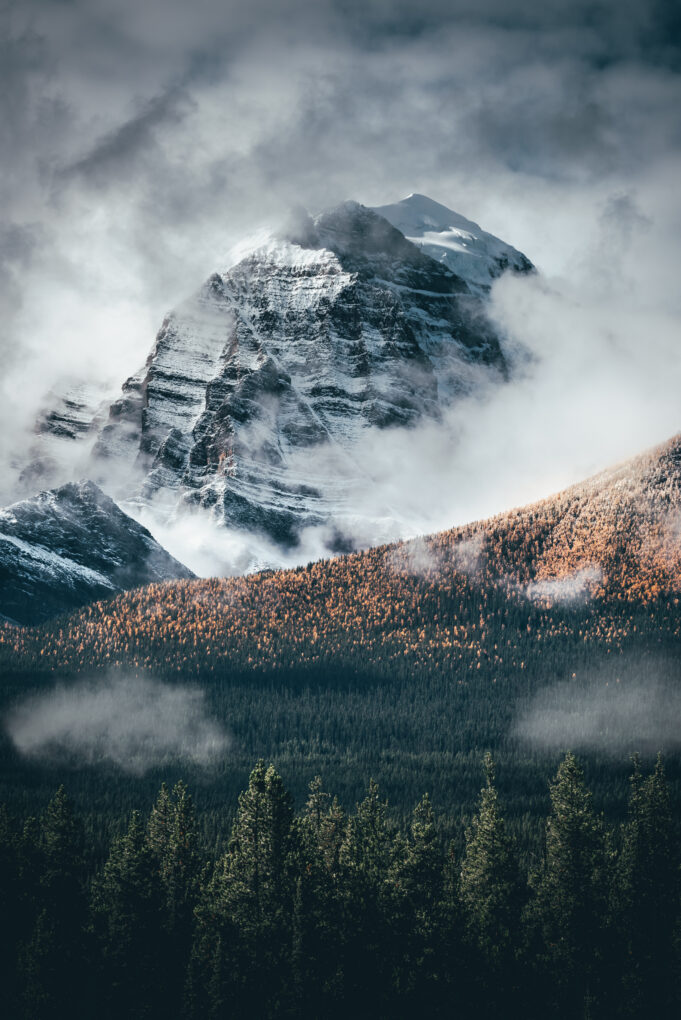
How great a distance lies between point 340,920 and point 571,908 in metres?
23.1

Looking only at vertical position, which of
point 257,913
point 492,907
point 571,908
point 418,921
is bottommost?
point 257,913

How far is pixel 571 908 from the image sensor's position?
10375cm

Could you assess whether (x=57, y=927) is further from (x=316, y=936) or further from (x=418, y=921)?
(x=418, y=921)

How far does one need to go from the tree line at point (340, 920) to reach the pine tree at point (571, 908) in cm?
13

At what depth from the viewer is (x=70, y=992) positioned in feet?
336

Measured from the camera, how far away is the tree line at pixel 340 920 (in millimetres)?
93438

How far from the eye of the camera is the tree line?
9344 centimetres

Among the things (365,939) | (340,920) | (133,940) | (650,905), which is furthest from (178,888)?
(650,905)

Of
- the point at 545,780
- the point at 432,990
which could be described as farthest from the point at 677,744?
the point at 432,990

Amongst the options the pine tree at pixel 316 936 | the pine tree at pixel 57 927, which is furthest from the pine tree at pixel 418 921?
the pine tree at pixel 57 927

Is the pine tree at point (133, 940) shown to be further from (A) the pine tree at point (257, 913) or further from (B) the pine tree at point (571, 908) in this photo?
(B) the pine tree at point (571, 908)

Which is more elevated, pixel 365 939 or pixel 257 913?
pixel 257 913

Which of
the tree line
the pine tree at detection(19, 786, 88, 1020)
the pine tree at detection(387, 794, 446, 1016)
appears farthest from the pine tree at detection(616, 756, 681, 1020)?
the pine tree at detection(19, 786, 88, 1020)

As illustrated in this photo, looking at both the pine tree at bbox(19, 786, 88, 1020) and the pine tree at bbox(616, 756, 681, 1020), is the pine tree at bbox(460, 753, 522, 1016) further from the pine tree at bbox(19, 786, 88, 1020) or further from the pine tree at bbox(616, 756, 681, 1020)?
the pine tree at bbox(19, 786, 88, 1020)
